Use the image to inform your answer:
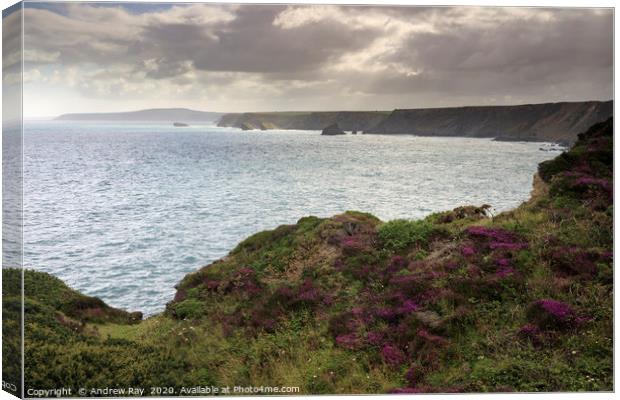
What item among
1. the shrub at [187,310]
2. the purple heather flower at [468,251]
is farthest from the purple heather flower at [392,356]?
the shrub at [187,310]

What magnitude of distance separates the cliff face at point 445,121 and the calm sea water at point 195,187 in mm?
314

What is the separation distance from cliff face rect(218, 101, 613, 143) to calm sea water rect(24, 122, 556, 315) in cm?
31

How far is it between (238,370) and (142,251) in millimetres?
3821

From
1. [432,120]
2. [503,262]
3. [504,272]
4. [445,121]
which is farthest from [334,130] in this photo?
[504,272]

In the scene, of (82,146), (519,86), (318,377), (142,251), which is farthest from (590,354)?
(82,146)

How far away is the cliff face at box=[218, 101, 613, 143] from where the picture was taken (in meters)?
15.7

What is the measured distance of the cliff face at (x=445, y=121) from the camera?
15.7 metres

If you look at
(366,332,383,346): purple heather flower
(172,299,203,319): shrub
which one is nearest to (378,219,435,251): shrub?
(366,332,383,346): purple heather flower

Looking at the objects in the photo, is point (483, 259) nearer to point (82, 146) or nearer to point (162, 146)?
point (162, 146)

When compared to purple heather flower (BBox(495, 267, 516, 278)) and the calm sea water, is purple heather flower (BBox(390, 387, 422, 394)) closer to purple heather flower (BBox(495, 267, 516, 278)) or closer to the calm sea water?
purple heather flower (BBox(495, 267, 516, 278))

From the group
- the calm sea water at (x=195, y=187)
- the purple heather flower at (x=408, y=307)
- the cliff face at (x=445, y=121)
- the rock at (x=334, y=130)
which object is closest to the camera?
the purple heather flower at (x=408, y=307)

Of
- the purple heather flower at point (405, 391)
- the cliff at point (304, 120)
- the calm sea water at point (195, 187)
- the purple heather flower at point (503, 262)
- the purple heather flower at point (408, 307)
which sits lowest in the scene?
the purple heather flower at point (405, 391)

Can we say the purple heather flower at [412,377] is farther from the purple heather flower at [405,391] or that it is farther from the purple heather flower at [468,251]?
the purple heather flower at [468,251]

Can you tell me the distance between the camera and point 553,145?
1606 centimetres
